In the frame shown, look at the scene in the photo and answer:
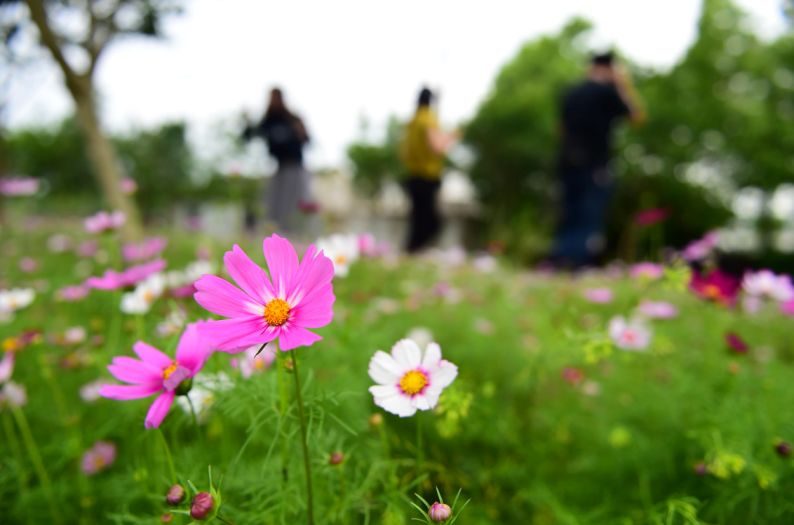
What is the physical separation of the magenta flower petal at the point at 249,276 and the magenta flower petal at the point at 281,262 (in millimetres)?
12

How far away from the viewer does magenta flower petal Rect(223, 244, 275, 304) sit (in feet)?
1.86

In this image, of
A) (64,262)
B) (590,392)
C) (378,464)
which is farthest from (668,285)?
(64,262)

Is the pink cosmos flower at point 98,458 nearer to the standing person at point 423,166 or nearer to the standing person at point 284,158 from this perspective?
the standing person at point 284,158

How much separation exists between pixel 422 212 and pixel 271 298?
5061mm

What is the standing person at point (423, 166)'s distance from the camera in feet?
16.0

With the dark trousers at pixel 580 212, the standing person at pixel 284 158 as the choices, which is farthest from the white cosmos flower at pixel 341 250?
the dark trousers at pixel 580 212

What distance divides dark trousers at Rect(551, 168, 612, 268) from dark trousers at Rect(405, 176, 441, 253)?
1.36 m

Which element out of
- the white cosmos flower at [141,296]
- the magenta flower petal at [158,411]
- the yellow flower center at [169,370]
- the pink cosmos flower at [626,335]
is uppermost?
the yellow flower center at [169,370]

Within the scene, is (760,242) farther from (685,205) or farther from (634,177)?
(634,177)

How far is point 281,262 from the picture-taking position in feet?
1.89

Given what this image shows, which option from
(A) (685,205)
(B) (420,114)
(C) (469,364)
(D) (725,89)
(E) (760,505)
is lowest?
(A) (685,205)

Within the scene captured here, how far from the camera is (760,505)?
0.98m

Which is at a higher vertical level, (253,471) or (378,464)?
(378,464)

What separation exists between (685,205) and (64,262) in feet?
58.6
